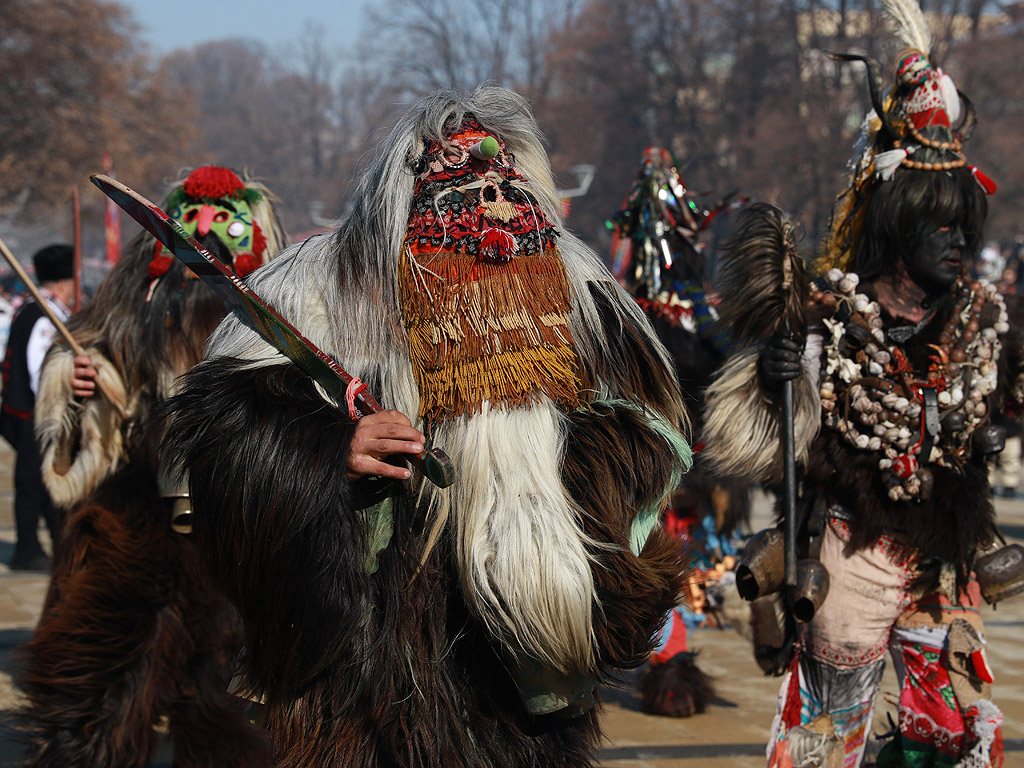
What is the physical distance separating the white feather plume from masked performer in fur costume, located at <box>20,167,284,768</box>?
2097 mm

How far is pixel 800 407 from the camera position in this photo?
323 cm

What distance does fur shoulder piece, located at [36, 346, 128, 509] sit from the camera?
369 centimetres

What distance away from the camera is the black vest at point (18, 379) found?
6.75 metres

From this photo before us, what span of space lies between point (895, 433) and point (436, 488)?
1549 mm

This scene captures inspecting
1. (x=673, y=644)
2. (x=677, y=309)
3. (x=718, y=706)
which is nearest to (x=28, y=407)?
(x=677, y=309)

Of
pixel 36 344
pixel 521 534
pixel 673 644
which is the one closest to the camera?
pixel 521 534

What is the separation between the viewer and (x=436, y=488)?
7.11ft

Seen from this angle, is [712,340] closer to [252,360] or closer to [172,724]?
[172,724]

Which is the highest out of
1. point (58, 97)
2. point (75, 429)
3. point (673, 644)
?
point (58, 97)

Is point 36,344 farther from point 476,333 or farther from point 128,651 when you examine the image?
point 476,333

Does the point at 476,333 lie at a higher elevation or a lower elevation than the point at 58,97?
lower

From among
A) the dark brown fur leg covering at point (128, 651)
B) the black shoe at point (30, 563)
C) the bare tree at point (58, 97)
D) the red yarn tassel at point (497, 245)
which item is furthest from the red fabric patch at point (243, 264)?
the bare tree at point (58, 97)

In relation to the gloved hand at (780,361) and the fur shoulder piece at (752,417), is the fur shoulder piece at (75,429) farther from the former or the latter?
the gloved hand at (780,361)

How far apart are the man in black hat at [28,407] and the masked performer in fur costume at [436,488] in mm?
5022
